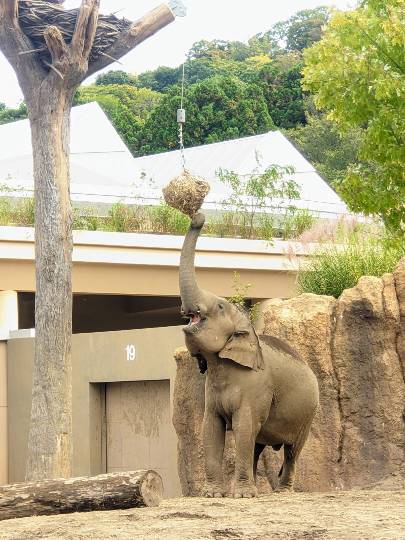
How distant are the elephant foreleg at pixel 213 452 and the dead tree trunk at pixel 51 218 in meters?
4.20

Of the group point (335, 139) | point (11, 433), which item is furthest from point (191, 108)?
point (11, 433)

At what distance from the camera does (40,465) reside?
13.4m

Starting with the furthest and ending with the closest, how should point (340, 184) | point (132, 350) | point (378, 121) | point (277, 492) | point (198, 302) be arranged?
point (132, 350) → point (340, 184) → point (378, 121) → point (277, 492) → point (198, 302)

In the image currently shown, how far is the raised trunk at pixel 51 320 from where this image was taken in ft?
44.0

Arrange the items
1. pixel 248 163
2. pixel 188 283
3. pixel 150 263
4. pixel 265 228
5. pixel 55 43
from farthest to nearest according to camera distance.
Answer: pixel 248 163 < pixel 265 228 < pixel 150 263 < pixel 55 43 < pixel 188 283

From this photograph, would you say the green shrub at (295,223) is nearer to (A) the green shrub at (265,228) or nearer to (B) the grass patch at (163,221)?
(B) the grass patch at (163,221)

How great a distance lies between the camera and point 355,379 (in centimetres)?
1073

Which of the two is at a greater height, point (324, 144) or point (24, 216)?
point (324, 144)

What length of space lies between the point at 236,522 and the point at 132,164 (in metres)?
24.0

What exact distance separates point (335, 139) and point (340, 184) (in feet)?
123

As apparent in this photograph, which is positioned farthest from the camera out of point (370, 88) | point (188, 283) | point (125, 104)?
point (125, 104)

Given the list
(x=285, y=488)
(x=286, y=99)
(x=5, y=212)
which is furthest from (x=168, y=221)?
(x=286, y=99)

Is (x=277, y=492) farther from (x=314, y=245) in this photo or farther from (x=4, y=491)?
(x=314, y=245)

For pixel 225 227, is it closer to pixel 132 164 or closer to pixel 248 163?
pixel 132 164
